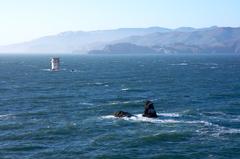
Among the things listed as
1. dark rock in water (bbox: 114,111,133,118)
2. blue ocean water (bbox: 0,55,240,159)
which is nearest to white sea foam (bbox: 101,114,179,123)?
blue ocean water (bbox: 0,55,240,159)

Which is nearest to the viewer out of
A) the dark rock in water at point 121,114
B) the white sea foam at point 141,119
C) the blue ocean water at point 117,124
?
the blue ocean water at point 117,124

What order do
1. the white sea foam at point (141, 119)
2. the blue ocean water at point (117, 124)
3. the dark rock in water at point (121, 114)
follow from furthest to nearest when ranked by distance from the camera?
the dark rock in water at point (121, 114) → the white sea foam at point (141, 119) → the blue ocean water at point (117, 124)

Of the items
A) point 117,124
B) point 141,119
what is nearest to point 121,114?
point 141,119

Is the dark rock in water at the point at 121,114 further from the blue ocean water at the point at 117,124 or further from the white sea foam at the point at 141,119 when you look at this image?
the blue ocean water at the point at 117,124

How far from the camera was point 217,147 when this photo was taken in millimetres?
67688

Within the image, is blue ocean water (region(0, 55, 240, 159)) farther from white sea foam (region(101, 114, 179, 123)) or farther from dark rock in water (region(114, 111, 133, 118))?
dark rock in water (region(114, 111, 133, 118))

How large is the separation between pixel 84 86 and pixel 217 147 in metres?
88.2

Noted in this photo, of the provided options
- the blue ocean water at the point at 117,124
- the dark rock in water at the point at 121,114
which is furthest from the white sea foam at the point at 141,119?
the dark rock in water at the point at 121,114

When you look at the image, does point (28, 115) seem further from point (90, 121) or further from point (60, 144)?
point (60, 144)

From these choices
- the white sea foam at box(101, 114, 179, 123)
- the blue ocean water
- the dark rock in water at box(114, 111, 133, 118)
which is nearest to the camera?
the blue ocean water

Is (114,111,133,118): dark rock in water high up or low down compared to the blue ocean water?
up

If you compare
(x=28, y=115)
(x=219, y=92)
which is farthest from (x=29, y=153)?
(x=219, y=92)

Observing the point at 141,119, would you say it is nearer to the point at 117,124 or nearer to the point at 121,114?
the point at 121,114

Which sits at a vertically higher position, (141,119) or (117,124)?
(141,119)
